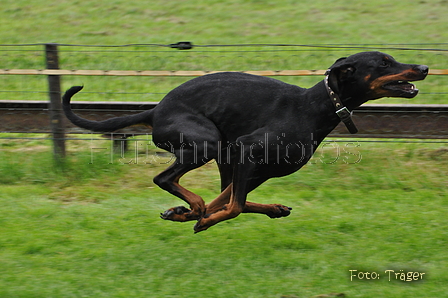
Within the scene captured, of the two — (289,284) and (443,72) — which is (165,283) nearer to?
(289,284)

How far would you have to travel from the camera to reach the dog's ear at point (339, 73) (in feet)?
15.1

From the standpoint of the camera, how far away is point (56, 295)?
420 centimetres

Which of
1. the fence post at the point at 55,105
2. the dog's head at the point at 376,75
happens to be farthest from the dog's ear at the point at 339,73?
the fence post at the point at 55,105

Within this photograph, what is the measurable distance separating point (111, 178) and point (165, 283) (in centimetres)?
309

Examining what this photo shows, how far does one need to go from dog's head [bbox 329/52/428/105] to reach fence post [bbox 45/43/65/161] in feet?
13.0

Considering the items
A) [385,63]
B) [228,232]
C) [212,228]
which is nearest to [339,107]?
[385,63]

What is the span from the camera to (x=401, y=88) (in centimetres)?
455

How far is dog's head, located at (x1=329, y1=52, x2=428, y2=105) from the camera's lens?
14.9 ft

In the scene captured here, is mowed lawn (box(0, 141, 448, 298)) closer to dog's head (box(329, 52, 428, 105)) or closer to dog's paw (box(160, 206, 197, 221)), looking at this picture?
dog's paw (box(160, 206, 197, 221))

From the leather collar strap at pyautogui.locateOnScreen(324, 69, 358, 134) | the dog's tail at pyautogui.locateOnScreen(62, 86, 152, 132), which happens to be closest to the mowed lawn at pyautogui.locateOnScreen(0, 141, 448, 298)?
the dog's tail at pyautogui.locateOnScreen(62, 86, 152, 132)

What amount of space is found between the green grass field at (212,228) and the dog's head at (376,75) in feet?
4.53

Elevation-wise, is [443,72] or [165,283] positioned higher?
[443,72]

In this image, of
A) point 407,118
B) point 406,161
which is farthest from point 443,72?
point 406,161

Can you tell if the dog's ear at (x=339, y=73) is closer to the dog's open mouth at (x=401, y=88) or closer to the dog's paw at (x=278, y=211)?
the dog's open mouth at (x=401, y=88)
